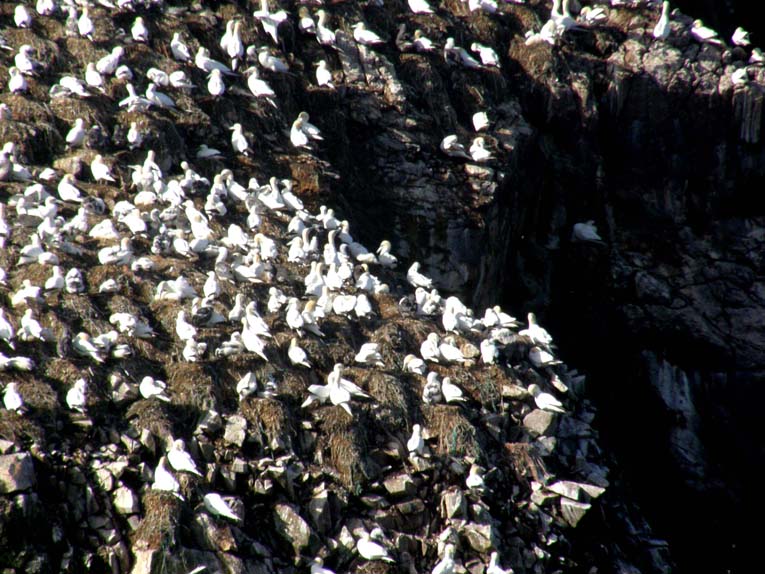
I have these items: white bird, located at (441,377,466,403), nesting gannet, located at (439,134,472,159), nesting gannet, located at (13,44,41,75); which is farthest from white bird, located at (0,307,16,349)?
nesting gannet, located at (439,134,472,159)

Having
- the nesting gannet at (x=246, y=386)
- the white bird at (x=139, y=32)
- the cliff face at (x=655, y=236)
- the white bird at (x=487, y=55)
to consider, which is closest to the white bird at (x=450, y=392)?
the nesting gannet at (x=246, y=386)

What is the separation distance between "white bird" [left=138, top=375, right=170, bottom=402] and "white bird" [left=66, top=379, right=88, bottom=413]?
2.58 ft

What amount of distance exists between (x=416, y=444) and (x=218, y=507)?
9.78 ft

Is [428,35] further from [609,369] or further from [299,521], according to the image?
[299,521]

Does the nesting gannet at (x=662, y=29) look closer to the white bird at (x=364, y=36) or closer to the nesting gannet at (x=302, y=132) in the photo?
the white bird at (x=364, y=36)

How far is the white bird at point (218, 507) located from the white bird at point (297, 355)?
3.06m

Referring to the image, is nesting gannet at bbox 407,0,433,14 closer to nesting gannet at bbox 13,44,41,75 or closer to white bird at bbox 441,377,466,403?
nesting gannet at bbox 13,44,41,75

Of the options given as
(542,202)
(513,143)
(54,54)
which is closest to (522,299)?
(542,202)

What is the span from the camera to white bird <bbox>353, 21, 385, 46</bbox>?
937 inches

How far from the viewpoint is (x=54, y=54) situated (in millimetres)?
20984

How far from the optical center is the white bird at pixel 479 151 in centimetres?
2302

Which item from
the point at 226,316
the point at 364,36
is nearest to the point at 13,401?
the point at 226,316

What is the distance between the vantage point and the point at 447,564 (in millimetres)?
12633

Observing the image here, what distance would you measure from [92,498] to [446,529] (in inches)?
176
